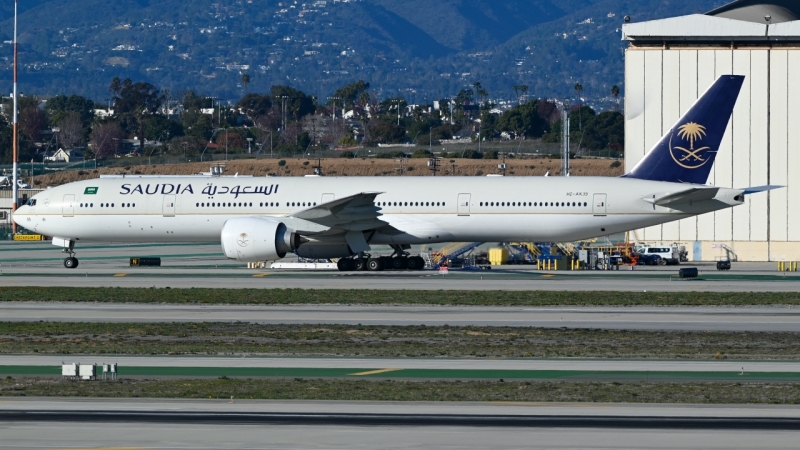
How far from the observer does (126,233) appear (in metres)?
47.1

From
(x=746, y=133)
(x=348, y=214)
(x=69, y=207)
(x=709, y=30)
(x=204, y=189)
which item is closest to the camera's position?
(x=348, y=214)

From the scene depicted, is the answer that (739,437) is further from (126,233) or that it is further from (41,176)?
(41,176)

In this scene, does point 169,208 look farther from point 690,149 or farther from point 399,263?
point 690,149

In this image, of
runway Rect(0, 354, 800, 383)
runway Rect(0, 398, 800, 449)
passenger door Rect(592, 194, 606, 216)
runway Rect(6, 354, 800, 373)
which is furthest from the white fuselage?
runway Rect(0, 398, 800, 449)

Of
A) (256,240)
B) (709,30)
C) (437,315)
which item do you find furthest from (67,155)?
(437,315)

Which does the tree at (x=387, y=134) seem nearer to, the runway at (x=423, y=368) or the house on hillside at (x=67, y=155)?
the house on hillside at (x=67, y=155)

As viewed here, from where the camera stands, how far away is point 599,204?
1754 inches

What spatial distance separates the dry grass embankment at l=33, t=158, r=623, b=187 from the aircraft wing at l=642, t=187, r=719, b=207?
59.8 meters

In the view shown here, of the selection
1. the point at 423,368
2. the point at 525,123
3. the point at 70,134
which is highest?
the point at 525,123

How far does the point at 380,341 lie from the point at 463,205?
801 inches

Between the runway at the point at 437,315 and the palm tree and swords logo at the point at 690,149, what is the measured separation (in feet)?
45.5

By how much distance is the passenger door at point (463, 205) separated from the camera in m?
45.2

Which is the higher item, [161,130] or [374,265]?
[161,130]

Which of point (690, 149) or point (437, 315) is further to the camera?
point (690, 149)
